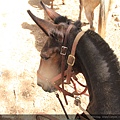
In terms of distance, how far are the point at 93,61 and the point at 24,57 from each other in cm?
468

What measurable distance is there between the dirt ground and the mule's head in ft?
8.25

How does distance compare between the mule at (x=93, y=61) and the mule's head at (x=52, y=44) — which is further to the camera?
the mule's head at (x=52, y=44)

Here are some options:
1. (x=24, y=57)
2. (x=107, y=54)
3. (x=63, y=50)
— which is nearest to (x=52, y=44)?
(x=63, y=50)

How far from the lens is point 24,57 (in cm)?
731

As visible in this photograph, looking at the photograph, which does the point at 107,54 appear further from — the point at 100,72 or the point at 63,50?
the point at 63,50

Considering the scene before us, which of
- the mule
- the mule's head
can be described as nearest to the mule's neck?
the mule

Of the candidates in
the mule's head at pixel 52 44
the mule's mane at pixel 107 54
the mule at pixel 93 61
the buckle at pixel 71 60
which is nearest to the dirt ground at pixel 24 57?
the mule's head at pixel 52 44

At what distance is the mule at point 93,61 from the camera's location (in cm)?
274

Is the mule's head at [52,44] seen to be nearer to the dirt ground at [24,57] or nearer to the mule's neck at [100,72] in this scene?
the mule's neck at [100,72]

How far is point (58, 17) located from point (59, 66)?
0.65 metres

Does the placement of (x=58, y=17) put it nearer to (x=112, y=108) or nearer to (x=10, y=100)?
(x=112, y=108)

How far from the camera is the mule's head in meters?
3.02

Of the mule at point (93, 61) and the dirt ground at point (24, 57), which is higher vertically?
the mule at point (93, 61)

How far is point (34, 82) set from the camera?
6402 mm
